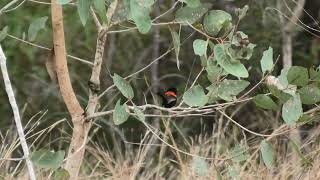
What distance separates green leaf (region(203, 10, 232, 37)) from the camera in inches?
86.4

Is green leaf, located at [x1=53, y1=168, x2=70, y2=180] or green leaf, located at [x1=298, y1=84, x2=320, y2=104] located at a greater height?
green leaf, located at [x1=298, y1=84, x2=320, y2=104]

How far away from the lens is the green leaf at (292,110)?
2174 mm

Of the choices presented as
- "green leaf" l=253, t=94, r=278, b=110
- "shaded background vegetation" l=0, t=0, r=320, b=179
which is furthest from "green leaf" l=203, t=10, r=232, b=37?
"shaded background vegetation" l=0, t=0, r=320, b=179

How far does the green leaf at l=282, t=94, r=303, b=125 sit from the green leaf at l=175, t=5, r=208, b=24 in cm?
38

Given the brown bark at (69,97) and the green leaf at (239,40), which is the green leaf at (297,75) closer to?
the green leaf at (239,40)

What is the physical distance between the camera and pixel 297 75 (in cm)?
218

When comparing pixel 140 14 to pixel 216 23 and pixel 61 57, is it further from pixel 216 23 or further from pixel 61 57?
Result: pixel 61 57

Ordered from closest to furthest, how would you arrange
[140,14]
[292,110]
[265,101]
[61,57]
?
[140,14] < [292,110] < [265,101] < [61,57]

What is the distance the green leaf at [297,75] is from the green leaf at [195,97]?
9.7 inches

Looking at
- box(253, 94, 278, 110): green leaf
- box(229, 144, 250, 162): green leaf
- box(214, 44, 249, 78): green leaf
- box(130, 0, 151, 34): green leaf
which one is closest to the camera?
box(130, 0, 151, 34): green leaf

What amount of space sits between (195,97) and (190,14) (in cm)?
28

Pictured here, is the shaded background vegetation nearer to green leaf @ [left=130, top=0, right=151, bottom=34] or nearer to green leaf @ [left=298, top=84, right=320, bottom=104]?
green leaf @ [left=298, top=84, right=320, bottom=104]

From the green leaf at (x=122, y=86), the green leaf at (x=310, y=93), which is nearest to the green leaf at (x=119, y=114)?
the green leaf at (x=122, y=86)

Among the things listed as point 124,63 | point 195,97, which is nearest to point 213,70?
point 195,97
